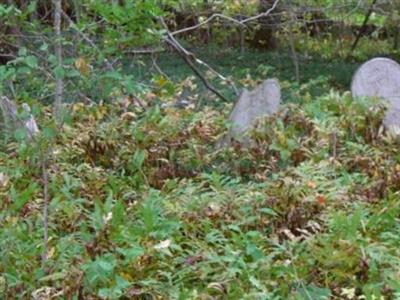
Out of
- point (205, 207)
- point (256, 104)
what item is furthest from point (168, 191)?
point (256, 104)

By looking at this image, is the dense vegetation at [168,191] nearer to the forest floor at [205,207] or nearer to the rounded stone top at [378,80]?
the forest floor at [205,207]

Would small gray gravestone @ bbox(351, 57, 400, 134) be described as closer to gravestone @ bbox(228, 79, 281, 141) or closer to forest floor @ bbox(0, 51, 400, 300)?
forest floor @ bbox(0, 51, 400, 300)

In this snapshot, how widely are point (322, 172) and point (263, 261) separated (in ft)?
4.01

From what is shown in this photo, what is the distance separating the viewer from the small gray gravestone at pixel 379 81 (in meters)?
5.66

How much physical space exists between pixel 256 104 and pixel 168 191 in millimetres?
1403

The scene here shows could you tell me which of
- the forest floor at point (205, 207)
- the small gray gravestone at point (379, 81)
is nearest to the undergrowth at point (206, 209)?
the forest floor at point (205, 207)

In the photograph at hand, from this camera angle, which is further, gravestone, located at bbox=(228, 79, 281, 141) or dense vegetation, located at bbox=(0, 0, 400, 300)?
gravestone, located at bbox=(228, 79, 281, 141)

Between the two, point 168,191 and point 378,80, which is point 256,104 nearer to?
point 378,80

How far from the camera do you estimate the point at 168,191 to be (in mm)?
4410

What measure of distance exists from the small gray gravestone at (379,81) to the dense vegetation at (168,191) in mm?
273

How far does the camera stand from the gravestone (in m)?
5.45

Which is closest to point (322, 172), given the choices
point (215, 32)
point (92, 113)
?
point (92, 113)

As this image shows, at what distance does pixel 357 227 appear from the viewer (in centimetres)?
339

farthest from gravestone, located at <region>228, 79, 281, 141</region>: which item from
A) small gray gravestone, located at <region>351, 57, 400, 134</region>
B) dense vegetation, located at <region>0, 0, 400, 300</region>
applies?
small gray gravestone, located at <region>351, 57, 400, 134</region>
